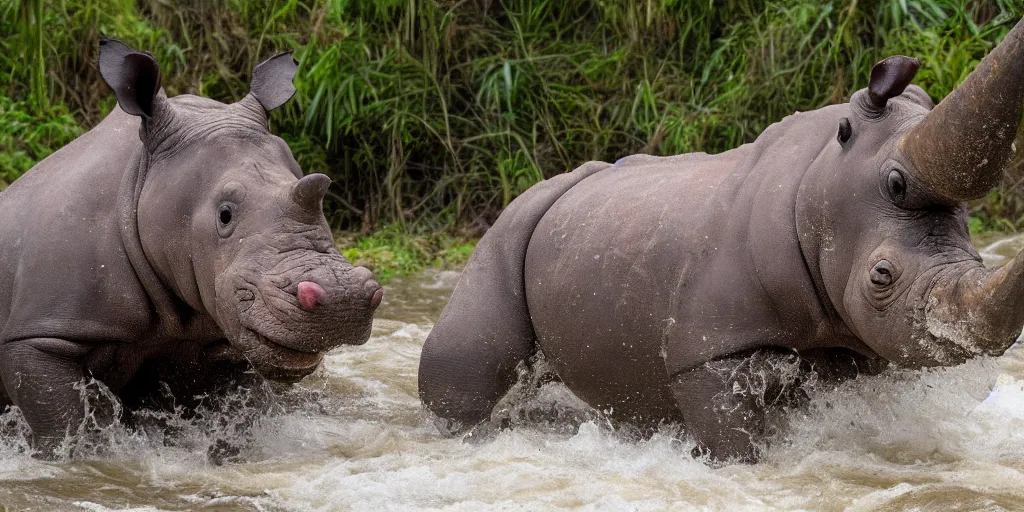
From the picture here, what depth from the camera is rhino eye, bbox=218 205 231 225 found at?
180 inches

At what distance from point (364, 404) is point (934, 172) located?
2796 millimetres

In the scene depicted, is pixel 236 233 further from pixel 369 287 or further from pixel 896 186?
pixel 896 186

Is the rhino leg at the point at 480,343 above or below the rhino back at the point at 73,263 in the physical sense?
below

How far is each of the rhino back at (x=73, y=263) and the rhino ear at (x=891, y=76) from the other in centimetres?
249

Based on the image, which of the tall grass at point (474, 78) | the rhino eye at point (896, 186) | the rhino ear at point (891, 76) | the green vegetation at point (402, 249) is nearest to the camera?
the rhino eye at point (896, 186)

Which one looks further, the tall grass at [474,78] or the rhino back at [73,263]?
the tall grass at [474,78]

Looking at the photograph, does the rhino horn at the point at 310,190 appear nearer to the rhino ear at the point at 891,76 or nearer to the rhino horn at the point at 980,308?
the rhino ear at the point at 891,76

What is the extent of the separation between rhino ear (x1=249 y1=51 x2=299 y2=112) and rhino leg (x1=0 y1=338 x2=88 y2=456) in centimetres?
114

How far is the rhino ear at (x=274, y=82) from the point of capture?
205 inches

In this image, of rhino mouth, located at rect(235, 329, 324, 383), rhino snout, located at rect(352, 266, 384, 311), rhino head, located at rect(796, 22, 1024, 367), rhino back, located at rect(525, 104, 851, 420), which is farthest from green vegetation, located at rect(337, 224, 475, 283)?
rhino head, located at rect(796, 22, 1024, 367)

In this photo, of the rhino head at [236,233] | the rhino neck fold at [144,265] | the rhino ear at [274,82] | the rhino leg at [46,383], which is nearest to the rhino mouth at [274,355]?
the rhino head at [236,233]

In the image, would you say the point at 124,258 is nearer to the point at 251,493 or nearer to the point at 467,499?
the point at 251,493

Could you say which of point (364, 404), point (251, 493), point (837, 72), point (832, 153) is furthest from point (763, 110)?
point (251, 493)

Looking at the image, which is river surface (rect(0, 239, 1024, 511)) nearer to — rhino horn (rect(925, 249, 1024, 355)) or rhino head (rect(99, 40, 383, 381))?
rhino head (rect(99, 40, 383, 381))
